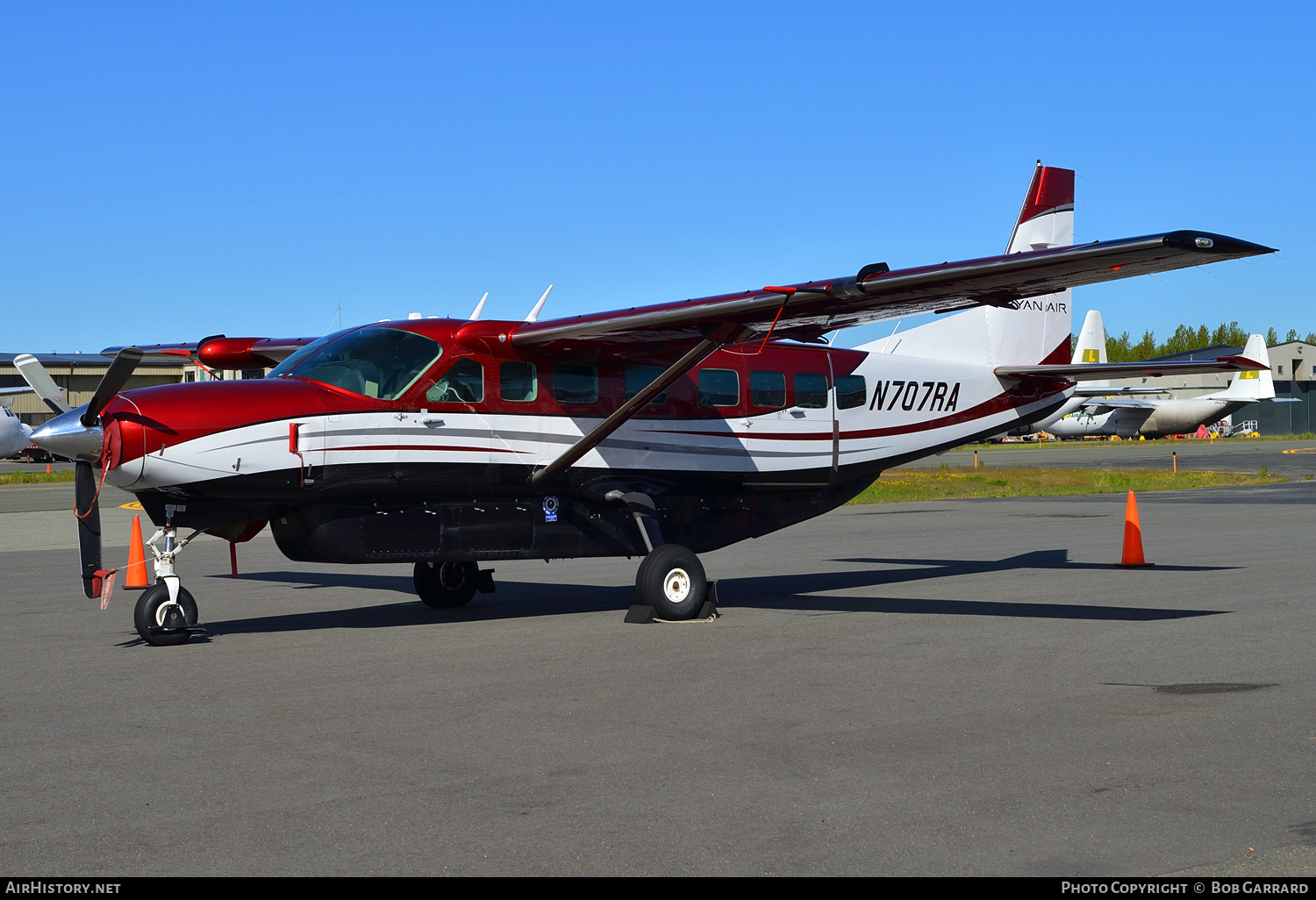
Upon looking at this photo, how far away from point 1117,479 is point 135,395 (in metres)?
32.9

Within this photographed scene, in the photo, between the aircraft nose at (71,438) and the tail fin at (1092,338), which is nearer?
the aircraft nose at (71,438)

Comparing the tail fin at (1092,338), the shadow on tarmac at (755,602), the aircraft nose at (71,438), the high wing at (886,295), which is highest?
the tail fin at (1092,338)

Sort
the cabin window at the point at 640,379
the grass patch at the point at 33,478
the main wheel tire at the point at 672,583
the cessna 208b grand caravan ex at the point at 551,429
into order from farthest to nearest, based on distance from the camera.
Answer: the grass patch at the point at 33,478
the cabin window at the point at 640,379
the main wheel tire at the point at 672,583
the cessna 208b grand caravan ex at the point at 551,429

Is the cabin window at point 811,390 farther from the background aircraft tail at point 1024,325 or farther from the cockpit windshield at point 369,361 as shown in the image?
the cockpit windshield at point 369,361

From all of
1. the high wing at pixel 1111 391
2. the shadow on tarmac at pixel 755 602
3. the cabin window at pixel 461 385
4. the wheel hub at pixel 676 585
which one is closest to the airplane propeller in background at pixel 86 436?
the shadow on tarmac at pixel 755 602

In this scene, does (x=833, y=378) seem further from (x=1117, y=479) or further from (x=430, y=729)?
(x=1117, y=479)

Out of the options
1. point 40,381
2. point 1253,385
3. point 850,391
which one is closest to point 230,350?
point 40,381

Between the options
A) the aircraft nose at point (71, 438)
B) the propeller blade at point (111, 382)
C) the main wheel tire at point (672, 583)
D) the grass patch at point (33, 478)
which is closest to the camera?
the aircraft nose at point (71, 438)

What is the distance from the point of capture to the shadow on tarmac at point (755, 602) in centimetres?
1127

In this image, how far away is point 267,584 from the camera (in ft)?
49.1

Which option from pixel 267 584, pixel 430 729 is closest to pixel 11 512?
pixel 267 584

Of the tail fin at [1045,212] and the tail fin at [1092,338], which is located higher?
the tail fin at [1092,338]

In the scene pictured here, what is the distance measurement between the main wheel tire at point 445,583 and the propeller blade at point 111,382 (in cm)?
369
